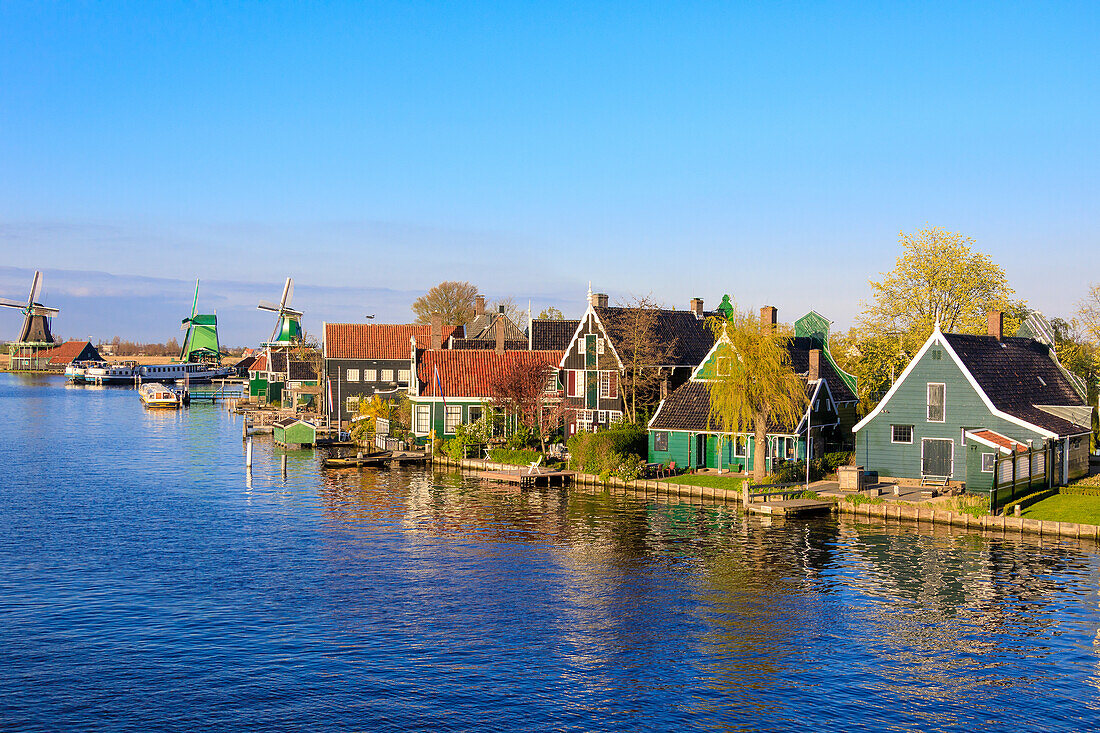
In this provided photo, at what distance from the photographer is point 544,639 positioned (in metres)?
29.8

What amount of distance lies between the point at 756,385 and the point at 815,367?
8.48 meters

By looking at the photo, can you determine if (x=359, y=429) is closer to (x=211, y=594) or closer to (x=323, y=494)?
(x=323, y=494)

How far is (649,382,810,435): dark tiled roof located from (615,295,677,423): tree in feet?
13.5

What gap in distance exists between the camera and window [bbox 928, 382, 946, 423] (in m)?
52.2

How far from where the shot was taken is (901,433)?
53.6 metres

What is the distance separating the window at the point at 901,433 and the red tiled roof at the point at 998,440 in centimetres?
335

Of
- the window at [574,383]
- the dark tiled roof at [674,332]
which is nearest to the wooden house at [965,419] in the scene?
the dark tiled roof at [674,332]

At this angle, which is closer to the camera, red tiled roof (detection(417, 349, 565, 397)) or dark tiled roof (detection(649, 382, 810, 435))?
dark tiled roof (detection(649, 382, 810, 435))

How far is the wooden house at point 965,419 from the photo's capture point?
50125 millimetres

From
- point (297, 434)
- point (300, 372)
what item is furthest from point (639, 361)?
point (300, 372)

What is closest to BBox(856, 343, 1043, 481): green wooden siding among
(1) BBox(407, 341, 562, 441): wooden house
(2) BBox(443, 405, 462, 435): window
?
(1) BBox(407, 341, 562, 441): wooden house

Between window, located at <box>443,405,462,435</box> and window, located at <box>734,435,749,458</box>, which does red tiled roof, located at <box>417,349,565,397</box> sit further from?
window, located at <box>734,435,749,458</box>

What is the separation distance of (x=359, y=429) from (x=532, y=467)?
27645 mm

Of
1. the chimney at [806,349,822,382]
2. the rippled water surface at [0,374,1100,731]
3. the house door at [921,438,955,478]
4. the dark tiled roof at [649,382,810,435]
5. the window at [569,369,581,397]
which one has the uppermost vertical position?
the chimney at [806,349,822,382]
